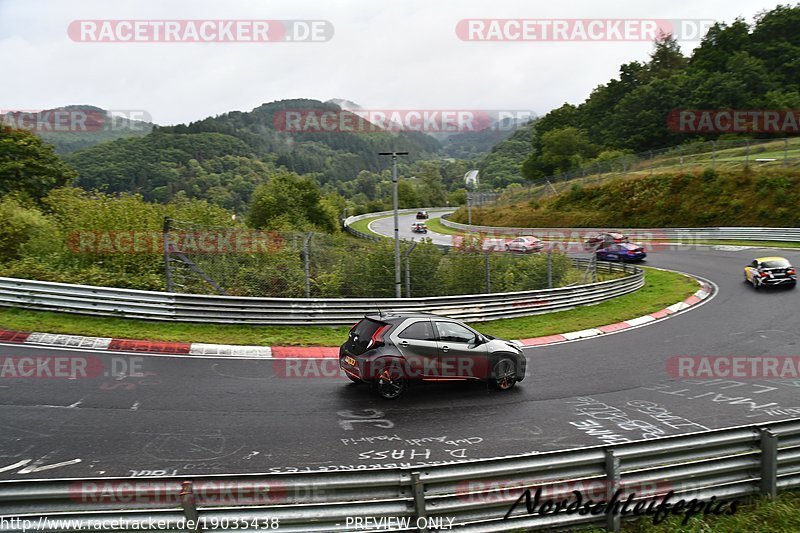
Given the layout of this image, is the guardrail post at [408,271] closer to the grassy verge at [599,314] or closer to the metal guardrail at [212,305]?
the metal guardrail at [212,305]

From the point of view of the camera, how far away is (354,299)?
1739 cm

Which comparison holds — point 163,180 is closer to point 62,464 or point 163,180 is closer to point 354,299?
point 354,299

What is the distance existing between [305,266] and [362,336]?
6426 millimetres

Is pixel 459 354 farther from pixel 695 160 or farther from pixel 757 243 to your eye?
pixel 695 160

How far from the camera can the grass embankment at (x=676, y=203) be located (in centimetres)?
4325

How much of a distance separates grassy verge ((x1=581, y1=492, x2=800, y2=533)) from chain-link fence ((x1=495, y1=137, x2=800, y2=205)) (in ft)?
158

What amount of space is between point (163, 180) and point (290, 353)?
300 ft

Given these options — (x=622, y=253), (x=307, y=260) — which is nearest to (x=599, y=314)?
(x=307, y=260)

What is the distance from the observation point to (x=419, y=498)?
209 inches

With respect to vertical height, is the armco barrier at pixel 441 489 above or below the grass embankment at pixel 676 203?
below

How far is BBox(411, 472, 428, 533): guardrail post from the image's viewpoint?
531cm
